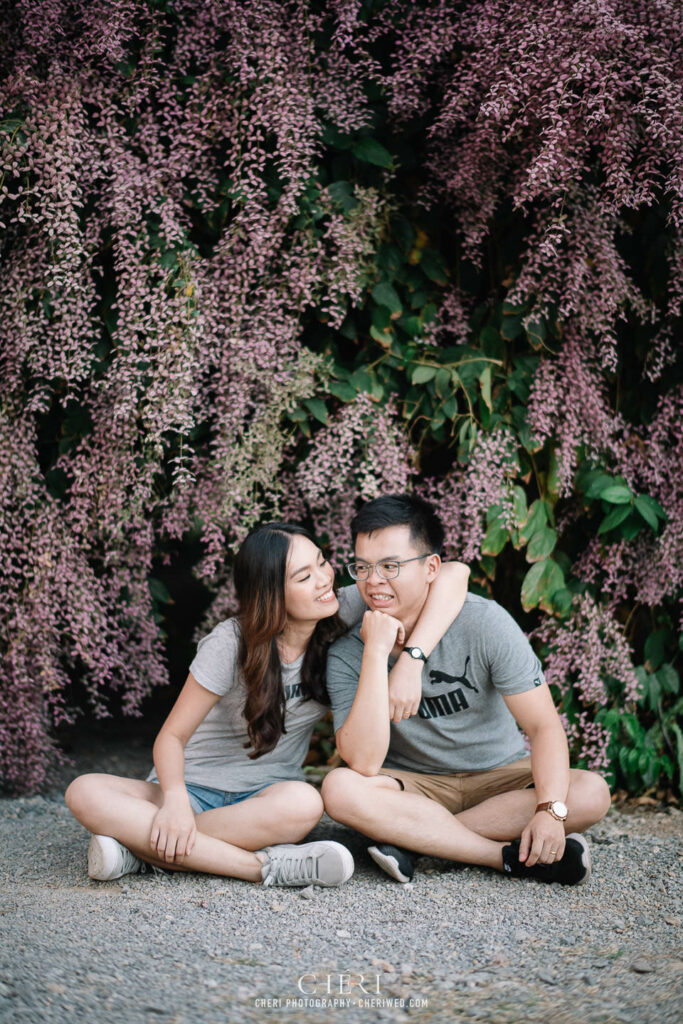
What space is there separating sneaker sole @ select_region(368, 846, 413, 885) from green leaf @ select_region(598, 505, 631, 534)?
1.28 metres

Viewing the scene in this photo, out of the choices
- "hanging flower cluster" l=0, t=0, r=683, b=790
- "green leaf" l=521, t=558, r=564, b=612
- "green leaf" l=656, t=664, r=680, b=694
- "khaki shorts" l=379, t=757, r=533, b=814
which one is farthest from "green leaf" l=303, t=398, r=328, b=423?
"green leaf" l=656, t=664, r=680, b=694

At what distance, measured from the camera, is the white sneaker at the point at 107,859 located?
93.8 inches


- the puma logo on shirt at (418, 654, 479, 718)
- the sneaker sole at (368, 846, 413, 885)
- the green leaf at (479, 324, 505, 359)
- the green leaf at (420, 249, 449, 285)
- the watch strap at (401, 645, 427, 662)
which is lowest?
the sneaker sole at (368, 846, 413, 885)

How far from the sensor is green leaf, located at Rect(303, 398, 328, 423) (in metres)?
3.04

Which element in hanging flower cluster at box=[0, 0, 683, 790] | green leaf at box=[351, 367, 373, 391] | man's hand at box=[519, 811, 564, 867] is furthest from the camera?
green leaf at box=[351, 367, 373, 391]

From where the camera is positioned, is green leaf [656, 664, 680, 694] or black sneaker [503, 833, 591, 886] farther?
green leaf [656, 664, 680, 694]

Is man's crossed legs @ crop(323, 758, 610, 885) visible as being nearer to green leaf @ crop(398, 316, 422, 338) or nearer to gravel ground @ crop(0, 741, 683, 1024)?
gravel ground @ crop(0, 741, 683, 1024)

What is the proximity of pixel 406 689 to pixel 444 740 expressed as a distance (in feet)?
1.09

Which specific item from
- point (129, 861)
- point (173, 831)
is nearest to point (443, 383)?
point (173, 831)

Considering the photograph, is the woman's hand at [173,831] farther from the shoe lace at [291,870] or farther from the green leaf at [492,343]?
the green leaf at [492,343]

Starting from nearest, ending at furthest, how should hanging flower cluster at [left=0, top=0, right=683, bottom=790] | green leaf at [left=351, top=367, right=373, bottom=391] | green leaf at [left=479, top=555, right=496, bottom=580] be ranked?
1. hanging flower cluster at [left=0, top=0, right=683, bottom=790]
2. green leaf at [left=351, top=367, right=373, bottom=391]
3. green leaf at [left=479, top=555, right=496, bottom=580]

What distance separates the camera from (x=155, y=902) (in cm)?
227

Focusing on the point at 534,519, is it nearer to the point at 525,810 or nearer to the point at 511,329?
the point at 511,329

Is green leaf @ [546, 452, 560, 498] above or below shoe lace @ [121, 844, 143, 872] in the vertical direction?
above
